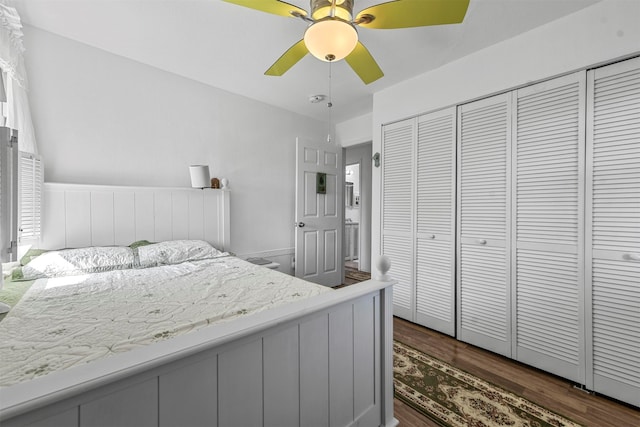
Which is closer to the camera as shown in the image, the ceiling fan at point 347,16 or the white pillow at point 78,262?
the ceiling fan at point 347,16

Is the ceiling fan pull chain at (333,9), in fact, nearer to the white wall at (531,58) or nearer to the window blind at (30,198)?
the white wall at (531,58)

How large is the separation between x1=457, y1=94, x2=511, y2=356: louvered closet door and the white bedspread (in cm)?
156

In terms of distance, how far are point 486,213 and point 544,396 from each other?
4.29 feet

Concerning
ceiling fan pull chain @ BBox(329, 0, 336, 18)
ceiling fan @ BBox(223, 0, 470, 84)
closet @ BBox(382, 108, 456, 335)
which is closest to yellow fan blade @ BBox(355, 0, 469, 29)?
ceiling fan @ BBox(223, 0, 470, 84)

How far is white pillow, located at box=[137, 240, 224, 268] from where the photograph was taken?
227 centimetres

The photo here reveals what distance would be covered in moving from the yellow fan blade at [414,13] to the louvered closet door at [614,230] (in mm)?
1224

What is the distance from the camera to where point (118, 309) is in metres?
1.36

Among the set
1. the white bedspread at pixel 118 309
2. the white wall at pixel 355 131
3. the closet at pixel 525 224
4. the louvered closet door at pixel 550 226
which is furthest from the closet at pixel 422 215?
the white bedspread at pixel 118 309

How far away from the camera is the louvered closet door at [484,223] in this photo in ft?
7.41

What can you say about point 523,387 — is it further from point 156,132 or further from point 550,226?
point 156,132

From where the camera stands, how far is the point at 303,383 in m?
1.08

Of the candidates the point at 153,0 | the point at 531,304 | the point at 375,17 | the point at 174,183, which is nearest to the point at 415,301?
the point at 531,304

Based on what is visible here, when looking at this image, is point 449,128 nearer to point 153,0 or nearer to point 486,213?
point 486,213

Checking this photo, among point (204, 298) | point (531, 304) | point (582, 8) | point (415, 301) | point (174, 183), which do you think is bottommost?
point (415, 301)
